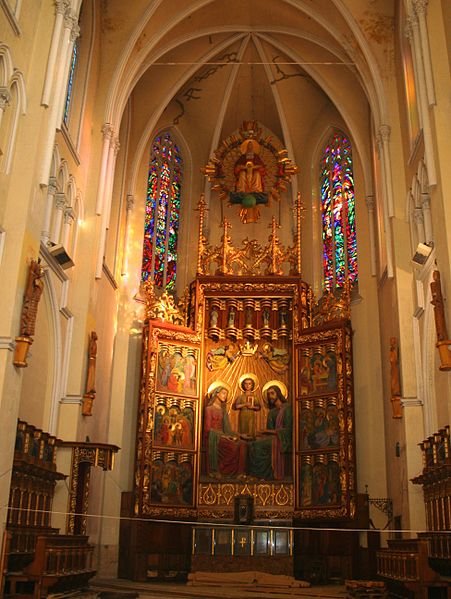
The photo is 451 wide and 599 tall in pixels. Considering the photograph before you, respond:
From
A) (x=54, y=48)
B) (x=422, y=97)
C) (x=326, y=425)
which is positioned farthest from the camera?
(x=326, y=425)

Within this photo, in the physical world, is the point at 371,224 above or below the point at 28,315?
above

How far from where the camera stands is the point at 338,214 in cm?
2308

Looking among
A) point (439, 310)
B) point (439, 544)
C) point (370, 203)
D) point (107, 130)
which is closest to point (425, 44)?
point (439, 310)

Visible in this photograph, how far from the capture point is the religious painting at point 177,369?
20.2 meters

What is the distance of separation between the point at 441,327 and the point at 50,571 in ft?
25.2

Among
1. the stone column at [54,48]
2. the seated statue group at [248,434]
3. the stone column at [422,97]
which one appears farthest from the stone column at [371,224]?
the stone column at [54,48]

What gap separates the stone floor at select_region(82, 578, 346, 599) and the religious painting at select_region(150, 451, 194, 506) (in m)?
2.26

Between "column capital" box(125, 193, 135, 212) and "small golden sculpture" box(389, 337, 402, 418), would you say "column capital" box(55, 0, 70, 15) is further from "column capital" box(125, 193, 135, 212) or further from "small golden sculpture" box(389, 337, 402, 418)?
"small golden sculpture" box(389, 337, 402, 418)

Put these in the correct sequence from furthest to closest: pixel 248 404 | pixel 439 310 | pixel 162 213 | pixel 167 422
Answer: pixel 162 213 < pixel 248 404 < pixel 167 422 < pixel 439 310

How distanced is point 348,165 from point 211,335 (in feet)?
23.1

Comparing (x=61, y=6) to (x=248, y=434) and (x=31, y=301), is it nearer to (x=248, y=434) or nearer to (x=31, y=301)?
(x=31, y=301)

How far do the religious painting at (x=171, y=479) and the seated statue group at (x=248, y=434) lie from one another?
0.66 m

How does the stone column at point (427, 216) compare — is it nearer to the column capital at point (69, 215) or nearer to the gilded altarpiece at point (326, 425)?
the gilded altarpiece at point (326, 425)

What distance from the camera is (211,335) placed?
834 inches
